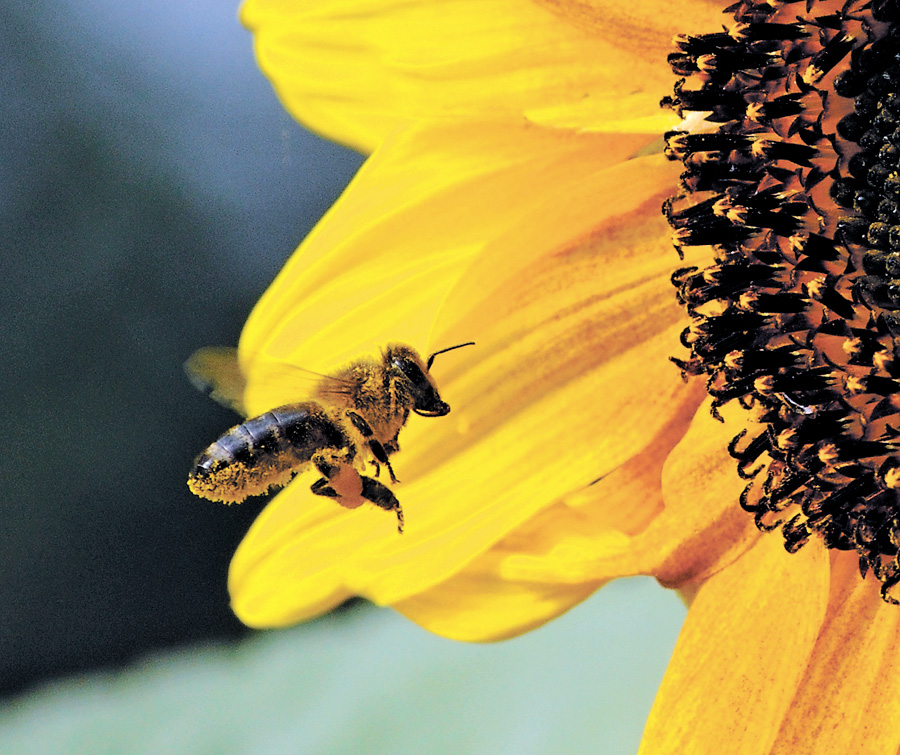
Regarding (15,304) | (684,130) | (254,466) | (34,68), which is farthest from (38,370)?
(684,130)

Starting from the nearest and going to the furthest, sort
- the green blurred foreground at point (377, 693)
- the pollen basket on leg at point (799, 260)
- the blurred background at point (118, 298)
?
the pollen basket on leg at point (799, 260), the green blurred foreground at point (377, 693), the blurred background at point (118, 298)

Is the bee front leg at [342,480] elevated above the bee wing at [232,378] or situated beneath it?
situated beneath

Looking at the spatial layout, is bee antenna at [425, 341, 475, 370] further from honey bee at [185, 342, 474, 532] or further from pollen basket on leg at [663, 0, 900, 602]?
pollen basket on leg at [663, 0, 900, 602]

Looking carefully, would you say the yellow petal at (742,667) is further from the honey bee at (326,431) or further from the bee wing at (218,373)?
the bee wing at (218,373)

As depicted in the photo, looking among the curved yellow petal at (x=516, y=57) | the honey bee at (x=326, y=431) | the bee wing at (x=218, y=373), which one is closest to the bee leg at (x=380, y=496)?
the honey bee at (x=326, y=431)

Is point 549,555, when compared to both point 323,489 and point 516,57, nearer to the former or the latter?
point 323,489

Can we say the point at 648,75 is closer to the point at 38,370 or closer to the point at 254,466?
the point at 254,466
